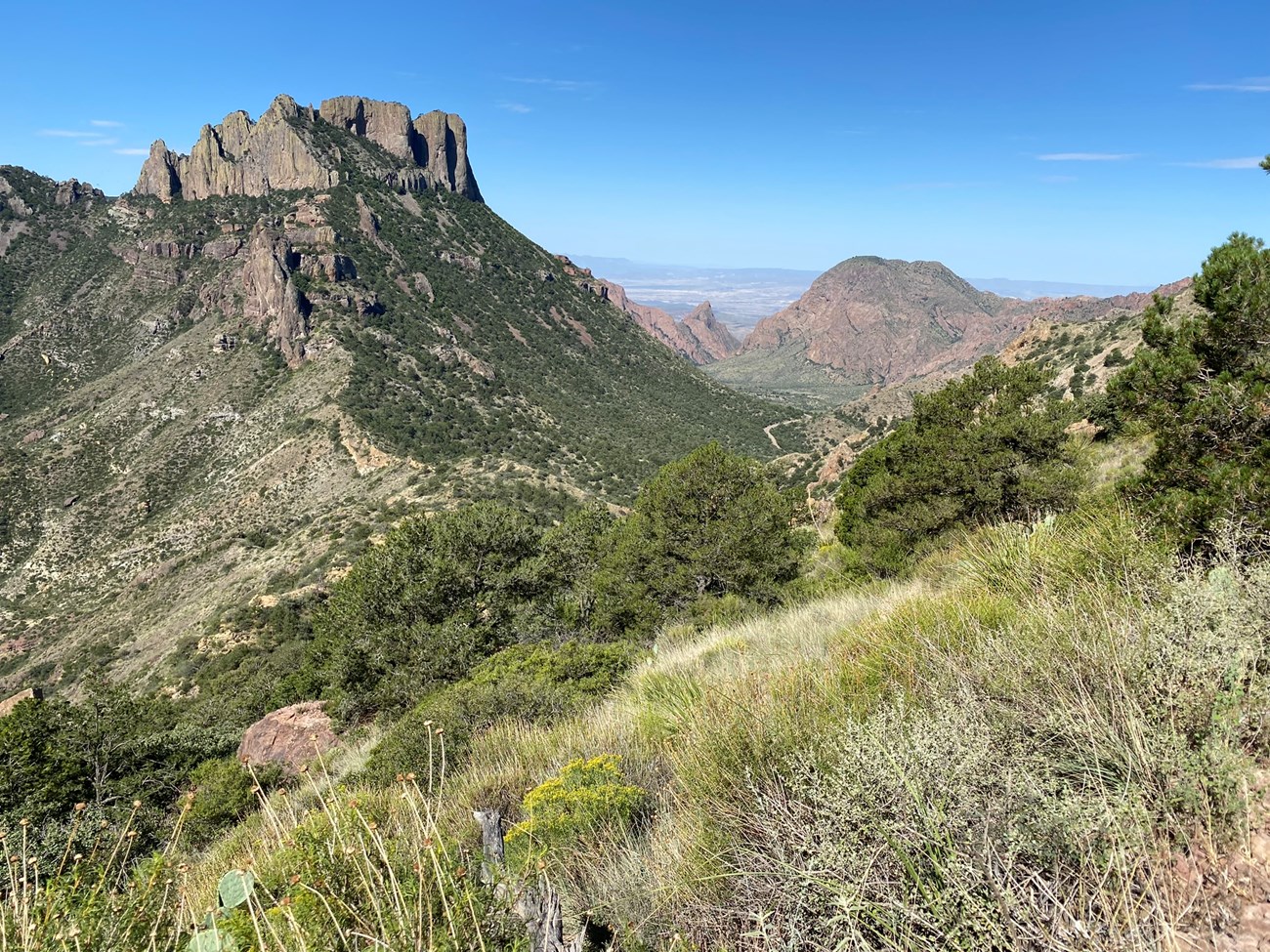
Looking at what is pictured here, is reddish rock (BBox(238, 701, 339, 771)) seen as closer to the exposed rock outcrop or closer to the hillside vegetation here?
the hillside vegetation

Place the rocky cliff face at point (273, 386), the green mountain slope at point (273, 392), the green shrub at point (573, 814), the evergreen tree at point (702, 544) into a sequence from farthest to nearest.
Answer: the rocky cliff face at point (273, 386) < the green mountain slope at point (273, 392) < the evergreen tree at point (702, 544) < the green shrub at point (573, 814)

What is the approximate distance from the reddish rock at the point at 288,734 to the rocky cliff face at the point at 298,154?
123 metres

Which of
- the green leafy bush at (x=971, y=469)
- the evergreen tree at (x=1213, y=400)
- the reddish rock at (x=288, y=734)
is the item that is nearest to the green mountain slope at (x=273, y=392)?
the reddish rock at (x=288, y=734)

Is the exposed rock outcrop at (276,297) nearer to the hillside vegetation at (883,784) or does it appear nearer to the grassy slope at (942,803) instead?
the hillside vegetation at (883,784)

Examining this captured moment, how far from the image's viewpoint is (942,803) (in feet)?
7.38

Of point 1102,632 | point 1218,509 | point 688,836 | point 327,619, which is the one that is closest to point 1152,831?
point 1102,632

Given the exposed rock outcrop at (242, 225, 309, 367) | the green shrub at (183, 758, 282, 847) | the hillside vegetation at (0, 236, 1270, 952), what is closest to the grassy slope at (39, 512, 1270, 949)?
the hillside vegetation at (0, 236, 1270, 952)

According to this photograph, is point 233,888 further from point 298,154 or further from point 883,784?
point 298,154

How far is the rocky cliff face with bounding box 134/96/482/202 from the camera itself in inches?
4545

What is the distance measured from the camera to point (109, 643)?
139 ft

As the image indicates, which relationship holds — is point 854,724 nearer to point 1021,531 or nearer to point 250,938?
point 250,938

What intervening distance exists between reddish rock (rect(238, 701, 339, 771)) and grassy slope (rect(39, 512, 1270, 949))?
557 inches

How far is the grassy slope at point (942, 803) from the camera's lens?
195 cm

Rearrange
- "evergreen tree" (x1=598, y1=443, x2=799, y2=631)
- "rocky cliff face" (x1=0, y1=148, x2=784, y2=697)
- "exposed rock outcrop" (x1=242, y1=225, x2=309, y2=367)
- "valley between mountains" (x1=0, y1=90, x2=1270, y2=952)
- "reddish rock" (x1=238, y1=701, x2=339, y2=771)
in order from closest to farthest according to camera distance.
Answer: "valley between mountains" (x1=0, y1=90, x2=1270, y2=952)
"reddish rock" (x1=238, y1=701, x2=339, y2=771)
"evergreen tree" (x1=598, y1=443, x2=799, y2=631)
"rocky cliff face" (x1=0, y1=148, x2=784, y2=697)
"exposed rock outcrop" (x1=242, y1=225, x2=309, y2=367)
